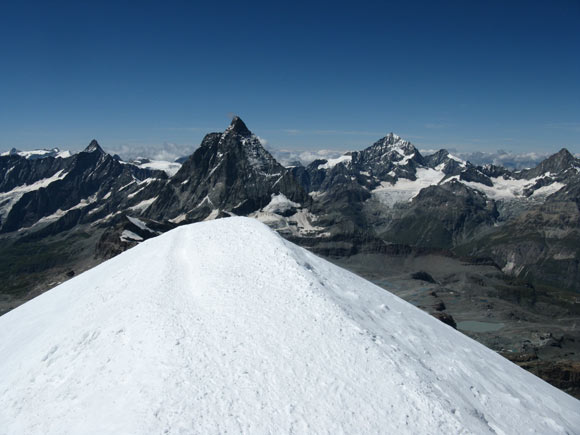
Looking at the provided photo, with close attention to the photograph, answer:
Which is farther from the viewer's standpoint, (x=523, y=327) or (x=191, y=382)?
(x=523, y=327)

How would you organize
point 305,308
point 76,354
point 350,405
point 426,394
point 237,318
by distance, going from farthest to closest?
1. point 305,308
2. point 237,318
3. point 76,354
4. point 426,394
5. point 350,405

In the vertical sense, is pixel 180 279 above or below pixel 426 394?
above

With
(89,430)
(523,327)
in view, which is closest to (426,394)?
(89,430)

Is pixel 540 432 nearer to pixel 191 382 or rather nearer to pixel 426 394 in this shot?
pixel 426 394

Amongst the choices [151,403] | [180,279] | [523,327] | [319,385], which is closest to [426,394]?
[319,385]

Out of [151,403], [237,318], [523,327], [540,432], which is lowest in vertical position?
[523,327]

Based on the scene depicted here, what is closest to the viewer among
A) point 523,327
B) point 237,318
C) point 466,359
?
point 237,318

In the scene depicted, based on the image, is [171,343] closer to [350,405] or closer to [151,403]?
[151,403]
